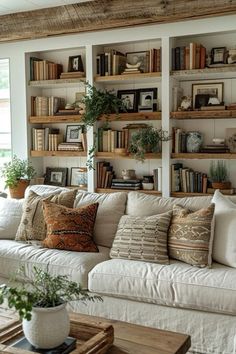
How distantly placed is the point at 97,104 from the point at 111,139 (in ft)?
1.38

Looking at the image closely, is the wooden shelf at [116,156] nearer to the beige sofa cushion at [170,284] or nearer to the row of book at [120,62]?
the row of book at [120,62]

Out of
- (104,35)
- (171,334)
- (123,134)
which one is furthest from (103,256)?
(104,35)

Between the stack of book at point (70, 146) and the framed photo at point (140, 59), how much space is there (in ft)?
3.54

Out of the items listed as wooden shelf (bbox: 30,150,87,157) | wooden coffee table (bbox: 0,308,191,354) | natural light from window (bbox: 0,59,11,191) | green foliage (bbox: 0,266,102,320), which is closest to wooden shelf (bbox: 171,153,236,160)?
wooden shelf (bbox: 30,150,87,157)

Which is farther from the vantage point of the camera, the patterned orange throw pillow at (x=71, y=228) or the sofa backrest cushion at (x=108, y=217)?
the sofa backrest cushion at (x=108, y=217)

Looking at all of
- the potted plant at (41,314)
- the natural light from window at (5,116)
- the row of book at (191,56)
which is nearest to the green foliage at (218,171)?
the row of book at (191,56)

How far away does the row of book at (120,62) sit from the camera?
4621mm

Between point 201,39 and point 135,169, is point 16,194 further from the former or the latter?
point 201,39

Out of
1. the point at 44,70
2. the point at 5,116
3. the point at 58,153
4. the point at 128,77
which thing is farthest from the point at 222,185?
the point at 5,116

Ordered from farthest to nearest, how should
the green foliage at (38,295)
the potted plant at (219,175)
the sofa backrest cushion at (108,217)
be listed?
the potted plant at (219,175), the sofa backrest cushion at (108,217), the green foliage at (38,295)

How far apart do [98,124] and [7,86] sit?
137 cm

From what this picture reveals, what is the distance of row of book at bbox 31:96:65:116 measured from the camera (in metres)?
5.23

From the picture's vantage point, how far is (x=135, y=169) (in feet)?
16.6

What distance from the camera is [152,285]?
2.78 metres
